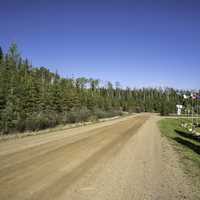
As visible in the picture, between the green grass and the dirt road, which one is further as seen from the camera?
the green grass

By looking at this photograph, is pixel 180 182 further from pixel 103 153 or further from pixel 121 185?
pixel 103 153

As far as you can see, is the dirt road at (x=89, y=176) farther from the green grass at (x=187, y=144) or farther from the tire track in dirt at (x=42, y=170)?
the green grass at (x=187, y=144)

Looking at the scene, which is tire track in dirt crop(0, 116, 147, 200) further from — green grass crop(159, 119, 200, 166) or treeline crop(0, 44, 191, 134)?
treeline crop(0, 44, 191, 134)

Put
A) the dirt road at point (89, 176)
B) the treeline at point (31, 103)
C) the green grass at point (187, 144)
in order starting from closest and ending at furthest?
the dirt road at point (89, 176) → the green grass at point (187, 144) → the treeline at point (31, 103)

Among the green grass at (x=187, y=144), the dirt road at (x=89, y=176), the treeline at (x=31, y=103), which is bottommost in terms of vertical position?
the green grass at (x=187, y=144)

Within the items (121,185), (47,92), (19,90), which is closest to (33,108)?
(19,90)

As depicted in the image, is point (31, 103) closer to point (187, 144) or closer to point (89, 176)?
point (187, 144)

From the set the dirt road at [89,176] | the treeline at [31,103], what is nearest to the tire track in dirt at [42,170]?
the dirt road at [89,176]

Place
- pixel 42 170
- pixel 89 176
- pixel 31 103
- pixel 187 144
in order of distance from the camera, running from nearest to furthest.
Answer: pixel 89 176
pixel 42 170
pixel 187 144
pixel 31 103

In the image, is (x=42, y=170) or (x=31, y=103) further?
(x=31, y=103)

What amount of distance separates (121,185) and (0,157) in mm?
5658

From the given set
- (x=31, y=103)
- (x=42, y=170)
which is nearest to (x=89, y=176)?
(x=42, y=170)

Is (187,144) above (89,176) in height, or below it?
below

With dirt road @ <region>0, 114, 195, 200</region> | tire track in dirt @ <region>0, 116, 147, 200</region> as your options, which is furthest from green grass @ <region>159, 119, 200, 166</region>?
tire track in dirt @ <region>0, 116, 147, 200</region>
